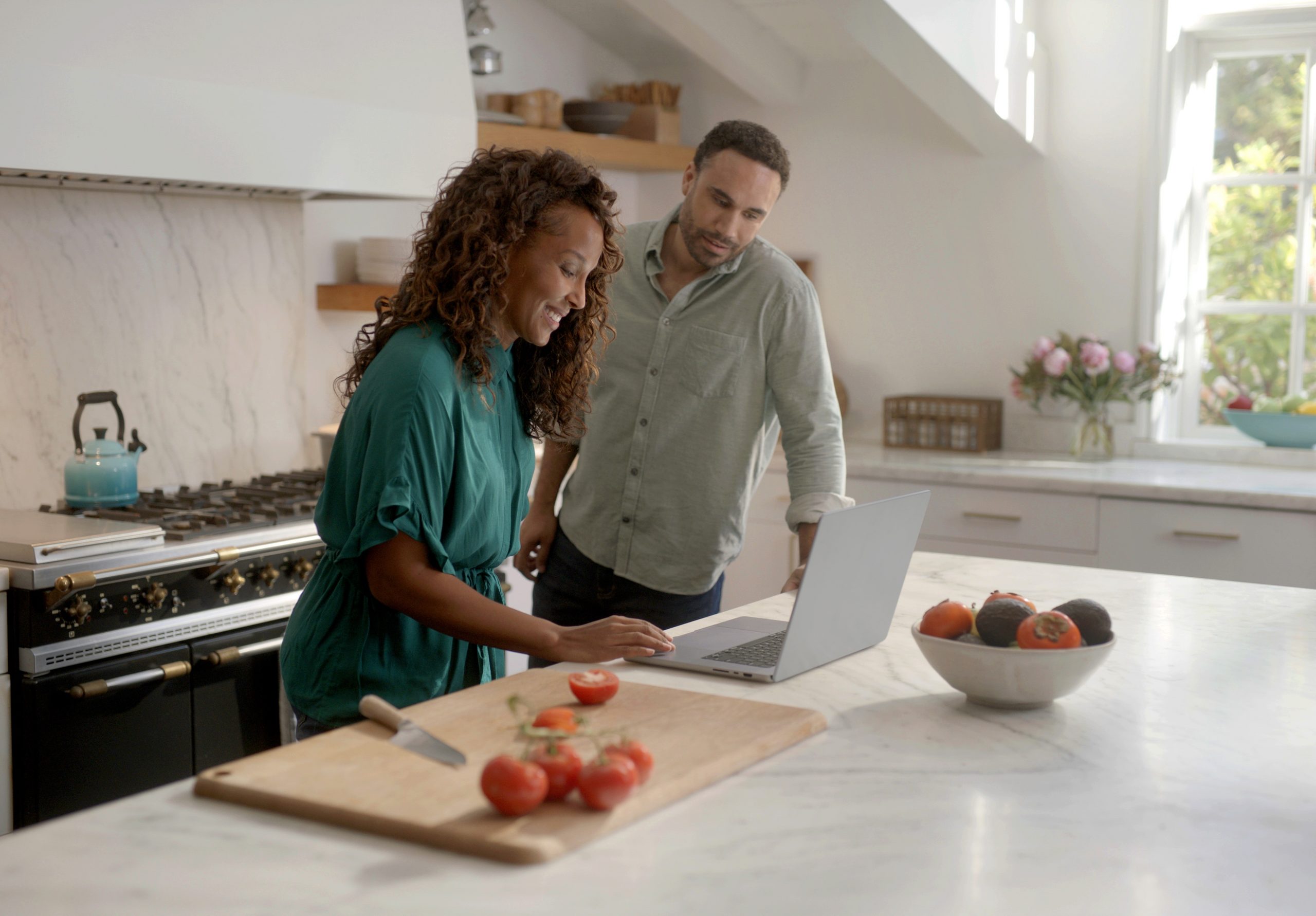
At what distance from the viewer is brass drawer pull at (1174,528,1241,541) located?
3.27 m

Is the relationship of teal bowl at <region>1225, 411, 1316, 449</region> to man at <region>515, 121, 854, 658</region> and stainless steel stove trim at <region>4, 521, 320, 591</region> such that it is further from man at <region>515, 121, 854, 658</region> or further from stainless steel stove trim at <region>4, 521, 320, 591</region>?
stainless steel stove trim at <region>4, 521, 320, 591</region>

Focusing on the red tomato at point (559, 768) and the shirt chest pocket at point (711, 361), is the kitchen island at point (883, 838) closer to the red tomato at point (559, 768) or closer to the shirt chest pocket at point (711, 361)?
the red tomato at point (559, 768)

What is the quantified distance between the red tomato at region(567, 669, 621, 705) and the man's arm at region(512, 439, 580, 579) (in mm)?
1082

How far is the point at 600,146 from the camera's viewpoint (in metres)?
4.11

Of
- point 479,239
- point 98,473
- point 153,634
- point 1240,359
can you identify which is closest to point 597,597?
point 153,634

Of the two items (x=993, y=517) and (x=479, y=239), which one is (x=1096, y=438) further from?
(x=479, y=239)

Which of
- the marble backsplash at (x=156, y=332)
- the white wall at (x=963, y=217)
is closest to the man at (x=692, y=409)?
the marble backsplash at (x=156, y=332)

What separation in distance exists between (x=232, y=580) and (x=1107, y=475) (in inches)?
93.1

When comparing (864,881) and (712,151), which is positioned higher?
(712,151)

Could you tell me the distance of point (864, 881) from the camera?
0.98 metres

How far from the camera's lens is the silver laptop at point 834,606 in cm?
149

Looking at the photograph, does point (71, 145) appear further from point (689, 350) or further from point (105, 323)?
point (689, 350)

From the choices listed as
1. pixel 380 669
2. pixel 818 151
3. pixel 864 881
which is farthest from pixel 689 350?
pixel 818 151

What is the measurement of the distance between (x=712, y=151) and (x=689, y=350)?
1.18 ft
